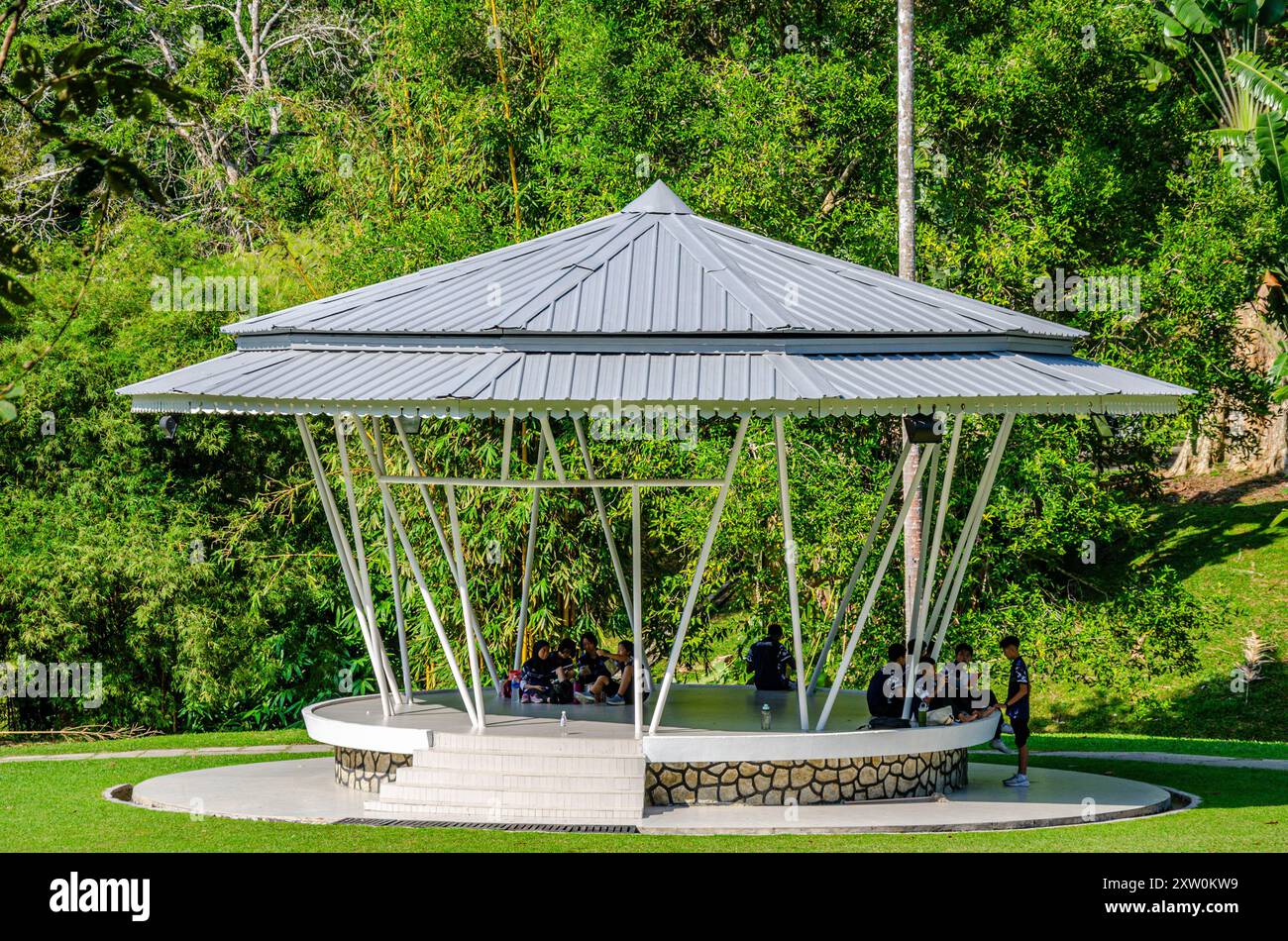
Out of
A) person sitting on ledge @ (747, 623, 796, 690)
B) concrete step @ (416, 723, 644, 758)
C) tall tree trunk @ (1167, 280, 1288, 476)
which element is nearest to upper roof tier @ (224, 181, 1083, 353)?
concrete step @ (416, 723, 644, 758)

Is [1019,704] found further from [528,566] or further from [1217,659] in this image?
[1217,659]

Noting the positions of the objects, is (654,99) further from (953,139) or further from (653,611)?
(653,611)

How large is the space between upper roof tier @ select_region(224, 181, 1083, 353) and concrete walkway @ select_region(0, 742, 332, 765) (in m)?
6.18

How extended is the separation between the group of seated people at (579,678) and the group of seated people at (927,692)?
10.1ft

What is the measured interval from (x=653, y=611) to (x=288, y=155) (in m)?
12.6

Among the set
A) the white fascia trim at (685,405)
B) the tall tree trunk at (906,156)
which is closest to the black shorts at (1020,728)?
the white fascia trim at (685,405)

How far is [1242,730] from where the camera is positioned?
2625cm

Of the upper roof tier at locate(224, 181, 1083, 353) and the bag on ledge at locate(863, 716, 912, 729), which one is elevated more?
the upper roof tier at locate(224, 181, 1083, 353)

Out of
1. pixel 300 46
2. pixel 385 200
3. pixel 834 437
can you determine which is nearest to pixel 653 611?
pixel 834 437

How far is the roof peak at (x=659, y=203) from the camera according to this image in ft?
55.4

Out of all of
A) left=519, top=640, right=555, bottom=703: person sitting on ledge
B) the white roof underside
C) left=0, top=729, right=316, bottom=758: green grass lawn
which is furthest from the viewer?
left=0, top=729, right=316, bottom=758: green grass lawn

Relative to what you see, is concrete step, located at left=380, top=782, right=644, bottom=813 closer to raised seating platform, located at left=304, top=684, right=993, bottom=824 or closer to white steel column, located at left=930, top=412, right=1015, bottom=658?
raised seating platform, located at left=304, top=684, right=993, bottom=824

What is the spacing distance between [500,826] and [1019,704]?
5.56 meters

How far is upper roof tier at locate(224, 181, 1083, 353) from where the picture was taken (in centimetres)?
1378
